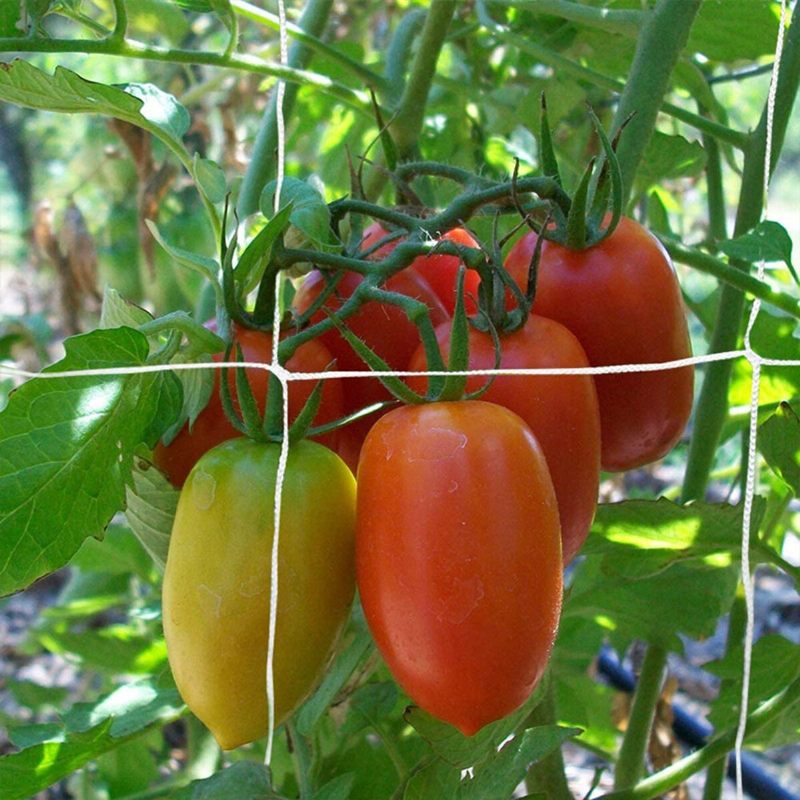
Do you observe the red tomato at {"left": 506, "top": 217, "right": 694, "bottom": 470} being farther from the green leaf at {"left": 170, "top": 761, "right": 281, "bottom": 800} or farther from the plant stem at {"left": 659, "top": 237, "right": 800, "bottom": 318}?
the green leaf at {"left": 170, "top": 761, "right": 281, "bottom": 800}

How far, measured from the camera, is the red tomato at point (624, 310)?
583 mm

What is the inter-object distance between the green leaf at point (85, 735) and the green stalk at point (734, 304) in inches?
17.1

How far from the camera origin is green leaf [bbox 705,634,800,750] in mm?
768

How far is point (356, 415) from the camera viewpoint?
521 mm

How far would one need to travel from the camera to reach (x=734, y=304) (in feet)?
2.72

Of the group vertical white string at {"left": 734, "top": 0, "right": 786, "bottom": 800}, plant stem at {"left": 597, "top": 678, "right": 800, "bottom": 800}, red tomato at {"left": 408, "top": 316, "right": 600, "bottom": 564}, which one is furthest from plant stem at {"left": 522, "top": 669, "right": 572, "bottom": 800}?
red tomato at {"left": 408, "top": 316, "right": 600, "bottom": 564}

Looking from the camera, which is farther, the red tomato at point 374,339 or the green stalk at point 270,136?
the green stalk at point 270,136

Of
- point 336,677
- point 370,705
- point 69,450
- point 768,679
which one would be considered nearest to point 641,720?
point 768,679

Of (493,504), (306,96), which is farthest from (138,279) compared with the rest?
(493,504)

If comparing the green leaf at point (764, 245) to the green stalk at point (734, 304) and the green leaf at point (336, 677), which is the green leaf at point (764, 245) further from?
the green leaf at point (336, 677)

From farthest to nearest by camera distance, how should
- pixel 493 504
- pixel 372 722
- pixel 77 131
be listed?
pixel 77 131 < pixel 372 722 < pixel 493 504

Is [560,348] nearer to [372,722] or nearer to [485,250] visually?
[485,250]

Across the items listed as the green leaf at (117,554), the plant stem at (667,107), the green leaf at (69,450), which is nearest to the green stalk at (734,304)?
the plant stem at (667,107)

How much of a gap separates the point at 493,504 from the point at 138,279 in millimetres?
1344
